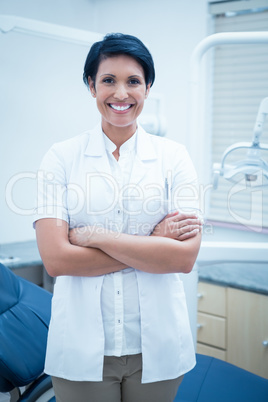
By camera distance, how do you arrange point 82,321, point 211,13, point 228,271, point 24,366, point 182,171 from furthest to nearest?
point 211,13, point 228,271, point 24,366, point 182,171, point 82,321

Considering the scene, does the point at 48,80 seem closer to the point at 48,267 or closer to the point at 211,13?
the point at 211,13

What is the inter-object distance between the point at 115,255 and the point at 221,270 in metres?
1.45

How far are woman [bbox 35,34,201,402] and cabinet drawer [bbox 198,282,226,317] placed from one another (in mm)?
1084

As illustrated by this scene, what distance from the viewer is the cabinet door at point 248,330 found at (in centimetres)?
206

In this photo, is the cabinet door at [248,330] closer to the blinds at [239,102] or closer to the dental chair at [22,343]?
the blinds at [239,102]

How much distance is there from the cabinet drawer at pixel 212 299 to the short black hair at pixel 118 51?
1417 mm

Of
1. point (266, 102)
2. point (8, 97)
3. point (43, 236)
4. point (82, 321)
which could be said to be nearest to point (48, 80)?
point (8, 97)

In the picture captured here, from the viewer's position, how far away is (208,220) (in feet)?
9.04

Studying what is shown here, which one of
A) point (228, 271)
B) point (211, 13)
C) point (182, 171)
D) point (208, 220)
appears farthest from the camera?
point (208, 220)

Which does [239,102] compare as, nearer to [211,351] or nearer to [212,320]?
[212,320]

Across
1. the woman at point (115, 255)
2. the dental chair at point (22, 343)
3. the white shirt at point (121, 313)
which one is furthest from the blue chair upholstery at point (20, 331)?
the white shirt at point (121, 313)

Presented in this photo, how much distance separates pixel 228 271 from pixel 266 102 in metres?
1.18

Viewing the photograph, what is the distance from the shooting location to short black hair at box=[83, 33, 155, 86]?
1.07 meters

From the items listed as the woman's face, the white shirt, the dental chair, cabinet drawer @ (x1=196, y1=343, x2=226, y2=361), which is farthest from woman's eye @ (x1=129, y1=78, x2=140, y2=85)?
cabinet drawer @ (x1=196, y1=343, x2=226, y2=361)
